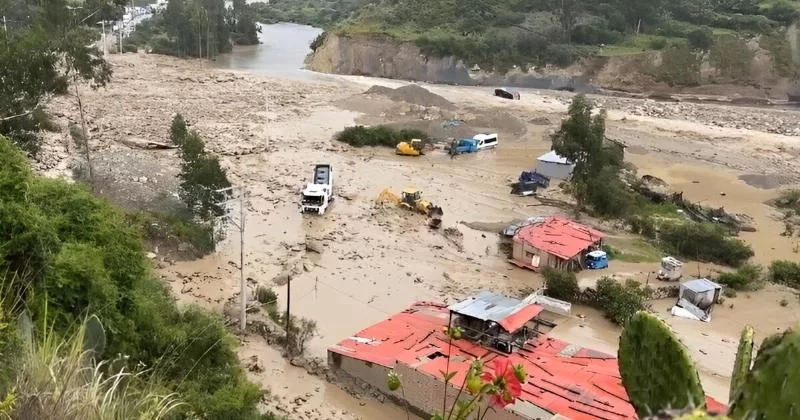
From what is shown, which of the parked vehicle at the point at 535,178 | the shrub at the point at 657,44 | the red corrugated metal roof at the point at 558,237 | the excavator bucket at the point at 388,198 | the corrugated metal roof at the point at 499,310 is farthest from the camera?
the shrub at the point at 657,44

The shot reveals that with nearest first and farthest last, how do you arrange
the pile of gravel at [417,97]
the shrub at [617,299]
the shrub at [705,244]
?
the shrub at [617,299] < the shrub at [705,244] < the pile of gravel at [417,97]

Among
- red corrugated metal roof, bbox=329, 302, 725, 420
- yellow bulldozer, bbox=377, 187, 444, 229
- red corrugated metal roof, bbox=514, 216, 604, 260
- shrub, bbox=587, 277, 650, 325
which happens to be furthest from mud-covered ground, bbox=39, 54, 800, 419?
red corrugated metal roof, bbox=329, 302, 725, 420

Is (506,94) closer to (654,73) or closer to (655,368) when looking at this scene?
(654,73)

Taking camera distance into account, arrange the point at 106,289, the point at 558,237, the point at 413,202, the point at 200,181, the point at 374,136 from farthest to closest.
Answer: the point at 374,136 < the point at 413,202 < the point at 558,237 < the point at 200,181 < the point at 106,289

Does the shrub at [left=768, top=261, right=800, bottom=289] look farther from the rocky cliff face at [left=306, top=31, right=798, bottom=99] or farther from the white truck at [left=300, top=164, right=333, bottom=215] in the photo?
the rocky cliff face at [left=306, top=31, right=798, bottom=99]

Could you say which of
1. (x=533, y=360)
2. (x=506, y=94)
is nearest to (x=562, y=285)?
(x=533, y=360)

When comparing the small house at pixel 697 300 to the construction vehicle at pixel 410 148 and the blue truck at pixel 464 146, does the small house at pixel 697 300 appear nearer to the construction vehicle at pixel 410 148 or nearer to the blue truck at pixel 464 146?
the blue truck at pixel 464 146

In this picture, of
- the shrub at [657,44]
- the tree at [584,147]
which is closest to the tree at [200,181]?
the tree at [584,147]

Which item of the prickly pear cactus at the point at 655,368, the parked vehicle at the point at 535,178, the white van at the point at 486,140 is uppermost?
the prickly pear cactus at the point at 655,368
